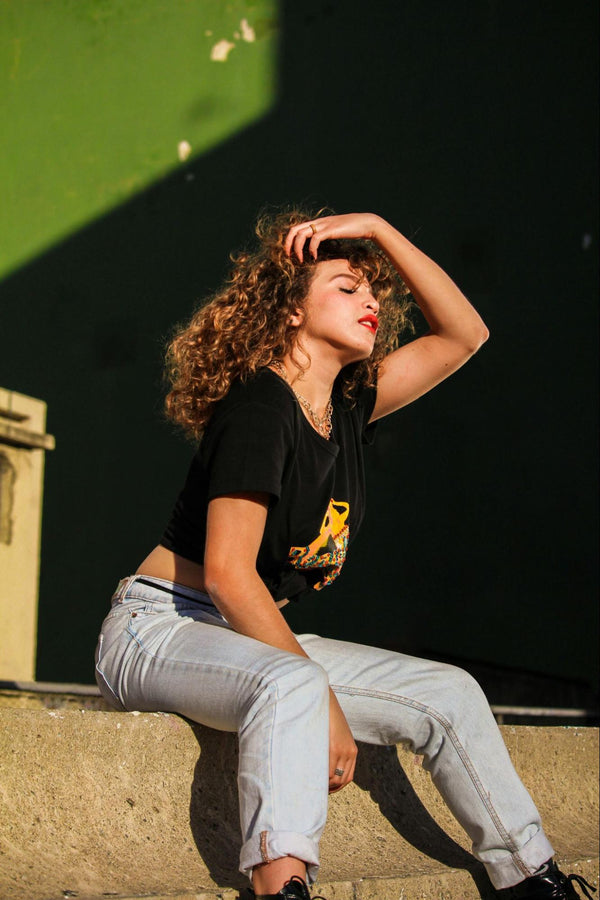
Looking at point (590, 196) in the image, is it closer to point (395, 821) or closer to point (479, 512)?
point (479, 512)

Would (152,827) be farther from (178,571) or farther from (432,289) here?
(432,289)

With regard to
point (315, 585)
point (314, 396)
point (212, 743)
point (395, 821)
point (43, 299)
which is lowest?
point (395, 821)

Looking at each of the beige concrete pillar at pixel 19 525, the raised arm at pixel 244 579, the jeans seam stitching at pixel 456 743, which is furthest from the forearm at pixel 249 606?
the beige concrete pillar at pixel 19 525

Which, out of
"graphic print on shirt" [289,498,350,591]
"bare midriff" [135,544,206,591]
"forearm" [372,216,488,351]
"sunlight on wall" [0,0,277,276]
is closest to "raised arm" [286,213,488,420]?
"forearm" [372,216,488,351]

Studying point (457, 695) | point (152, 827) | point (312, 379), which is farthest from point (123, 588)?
point (457, 695)

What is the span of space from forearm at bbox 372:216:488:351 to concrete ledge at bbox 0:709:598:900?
1.04 metres

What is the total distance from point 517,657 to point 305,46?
4028mm

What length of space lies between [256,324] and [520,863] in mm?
1155

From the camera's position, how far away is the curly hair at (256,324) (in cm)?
212

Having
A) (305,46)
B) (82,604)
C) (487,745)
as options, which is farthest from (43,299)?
(487,745)

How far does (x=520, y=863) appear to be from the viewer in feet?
5.93

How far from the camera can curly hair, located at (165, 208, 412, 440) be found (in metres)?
2.12

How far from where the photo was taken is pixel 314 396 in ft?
7.01

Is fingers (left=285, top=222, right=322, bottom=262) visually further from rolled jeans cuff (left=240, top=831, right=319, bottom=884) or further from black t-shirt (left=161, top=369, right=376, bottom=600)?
rolled jeans cuff (left=240, top=831, right=319, bottom=884)
